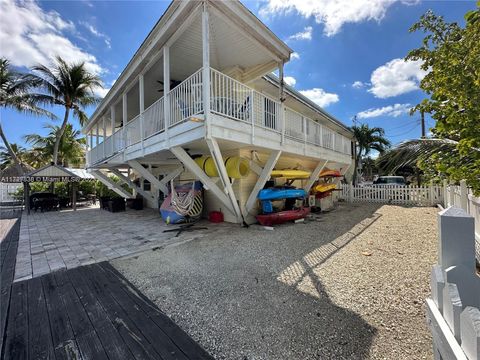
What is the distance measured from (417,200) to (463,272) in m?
13.5

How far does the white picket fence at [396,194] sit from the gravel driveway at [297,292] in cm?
808

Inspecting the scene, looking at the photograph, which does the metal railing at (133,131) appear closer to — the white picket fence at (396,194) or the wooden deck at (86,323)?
the wooden deck at (86,323)

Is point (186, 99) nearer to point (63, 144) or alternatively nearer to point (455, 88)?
point (455, 88)

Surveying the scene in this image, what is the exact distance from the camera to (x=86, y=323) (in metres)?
2.32

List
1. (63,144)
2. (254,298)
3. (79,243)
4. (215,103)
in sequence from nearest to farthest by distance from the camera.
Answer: (254,298) → (215,103) → (79,243) → (63,144)

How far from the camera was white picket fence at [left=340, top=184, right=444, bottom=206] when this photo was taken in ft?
36.9

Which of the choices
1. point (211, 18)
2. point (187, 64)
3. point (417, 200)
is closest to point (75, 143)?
point (187, 64)

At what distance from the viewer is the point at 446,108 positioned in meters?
1.97

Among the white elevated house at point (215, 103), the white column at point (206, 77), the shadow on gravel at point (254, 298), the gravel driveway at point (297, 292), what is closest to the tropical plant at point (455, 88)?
the gravel driveway at point (297, 292)

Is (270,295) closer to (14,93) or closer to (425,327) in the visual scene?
(425,327)

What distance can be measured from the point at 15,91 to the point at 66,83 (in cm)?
301

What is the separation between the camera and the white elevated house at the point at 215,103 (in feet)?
16.3

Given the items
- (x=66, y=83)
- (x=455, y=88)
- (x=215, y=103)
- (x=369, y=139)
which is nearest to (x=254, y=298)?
(x=455, y=88)

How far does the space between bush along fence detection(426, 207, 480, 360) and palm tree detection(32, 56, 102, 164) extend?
20.1 meters
